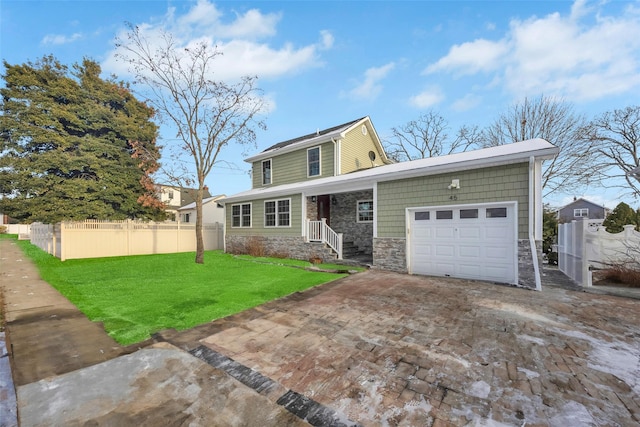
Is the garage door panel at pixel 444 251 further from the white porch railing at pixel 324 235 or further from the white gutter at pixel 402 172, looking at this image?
the white porch railing at pixel 324 235

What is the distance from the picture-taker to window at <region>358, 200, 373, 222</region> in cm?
1300

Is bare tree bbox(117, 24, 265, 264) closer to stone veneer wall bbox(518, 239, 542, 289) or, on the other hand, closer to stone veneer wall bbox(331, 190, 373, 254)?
stone veneer wall bbox(331, 190, 373, 254)

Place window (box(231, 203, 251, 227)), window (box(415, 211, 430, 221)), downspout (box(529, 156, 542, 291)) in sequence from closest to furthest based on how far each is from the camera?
downspout (box(529, 156, 542, 291)) → window (box(415, 211, 430, 221)) → window (box(231, 203, 251, 227))

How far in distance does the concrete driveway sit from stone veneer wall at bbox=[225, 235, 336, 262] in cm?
626

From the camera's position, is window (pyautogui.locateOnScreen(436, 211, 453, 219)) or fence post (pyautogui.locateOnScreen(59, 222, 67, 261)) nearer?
window (pyautogui.locateOnScreen(436, 211, 453, 219))

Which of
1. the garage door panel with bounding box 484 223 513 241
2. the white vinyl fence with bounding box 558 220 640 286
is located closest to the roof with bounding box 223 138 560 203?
the garage door panel with bounding box 484 223 513 241

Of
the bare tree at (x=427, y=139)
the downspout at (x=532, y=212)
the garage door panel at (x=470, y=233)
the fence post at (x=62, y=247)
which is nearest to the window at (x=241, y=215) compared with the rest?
the fence post at (x=62, y=247)

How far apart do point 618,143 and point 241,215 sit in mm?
23705

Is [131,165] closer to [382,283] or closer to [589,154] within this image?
[382,283]

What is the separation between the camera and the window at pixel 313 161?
14.2 meters

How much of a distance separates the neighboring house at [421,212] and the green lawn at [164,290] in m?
2.50

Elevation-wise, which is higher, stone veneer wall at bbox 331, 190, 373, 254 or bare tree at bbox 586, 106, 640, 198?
bare tree at bbox 586, 106, 640, 198

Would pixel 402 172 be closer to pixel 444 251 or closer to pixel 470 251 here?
pixel 444 251

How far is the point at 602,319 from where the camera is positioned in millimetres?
4688
